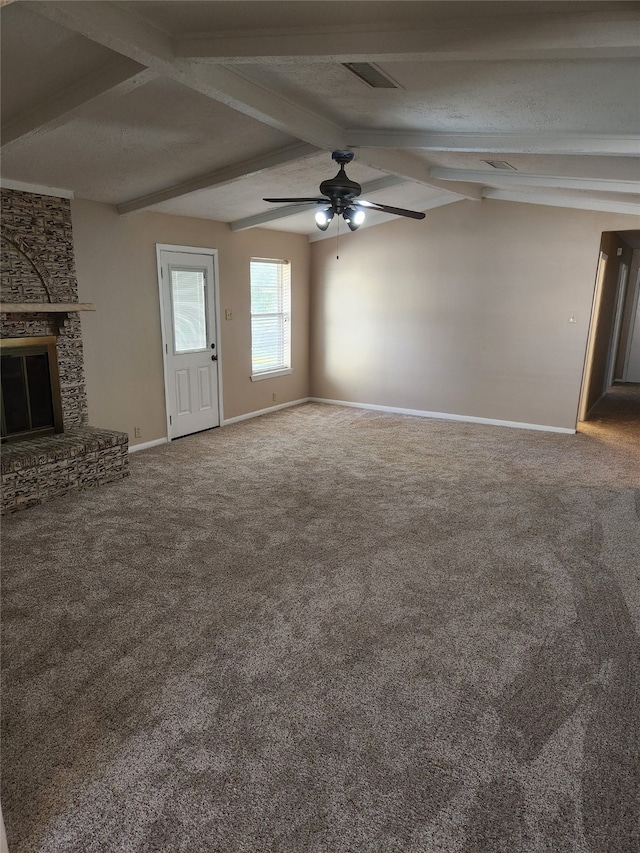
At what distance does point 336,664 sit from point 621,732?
3.79ft

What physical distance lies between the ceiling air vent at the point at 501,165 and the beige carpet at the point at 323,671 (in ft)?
8.65

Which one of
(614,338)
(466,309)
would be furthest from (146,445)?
(614,338)

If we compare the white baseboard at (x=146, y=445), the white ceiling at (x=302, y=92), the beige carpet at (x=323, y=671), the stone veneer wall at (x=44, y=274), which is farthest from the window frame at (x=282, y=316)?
the beige carpet at (x=323, y=671)

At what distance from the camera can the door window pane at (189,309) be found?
19.5 ft

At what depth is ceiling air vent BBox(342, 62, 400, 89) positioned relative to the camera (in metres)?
2.64

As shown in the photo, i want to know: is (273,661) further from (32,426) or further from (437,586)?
(32,426)

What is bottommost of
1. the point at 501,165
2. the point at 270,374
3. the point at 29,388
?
the point at 270,374

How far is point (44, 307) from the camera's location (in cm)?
431

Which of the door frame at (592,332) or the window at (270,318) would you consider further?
the window at (270,318)

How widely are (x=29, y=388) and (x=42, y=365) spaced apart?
0.78 ft

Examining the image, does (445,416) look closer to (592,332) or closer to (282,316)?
(592,332)

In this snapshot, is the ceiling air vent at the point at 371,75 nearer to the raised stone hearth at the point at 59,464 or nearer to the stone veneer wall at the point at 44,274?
the stone veneer wall at the point at 44,274

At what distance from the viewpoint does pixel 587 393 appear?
715 cm

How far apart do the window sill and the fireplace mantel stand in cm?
268
